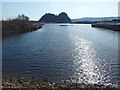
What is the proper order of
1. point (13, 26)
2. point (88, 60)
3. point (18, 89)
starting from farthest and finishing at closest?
point (13, 26)
point (88, 60)
point (18, 89)

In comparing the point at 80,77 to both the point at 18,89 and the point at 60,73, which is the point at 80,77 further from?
the point at 18,89

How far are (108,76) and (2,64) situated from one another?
8.65 m

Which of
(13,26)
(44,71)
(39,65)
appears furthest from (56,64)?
(13,26)

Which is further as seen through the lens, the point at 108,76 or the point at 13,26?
the point at 13,26

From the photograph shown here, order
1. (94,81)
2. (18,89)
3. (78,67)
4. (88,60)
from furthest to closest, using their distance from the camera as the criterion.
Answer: (88,60) < (78,67) < (94,81) < (18,89)

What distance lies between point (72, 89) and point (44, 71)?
6116 mm

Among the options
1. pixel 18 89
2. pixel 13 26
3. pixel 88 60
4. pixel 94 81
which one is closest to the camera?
pixel 18 89

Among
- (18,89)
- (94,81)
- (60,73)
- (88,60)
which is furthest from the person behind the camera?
(88,60)

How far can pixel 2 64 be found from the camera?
2042 cm

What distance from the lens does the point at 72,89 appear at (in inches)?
458

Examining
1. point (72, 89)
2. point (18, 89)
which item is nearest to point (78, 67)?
point (72, 89)

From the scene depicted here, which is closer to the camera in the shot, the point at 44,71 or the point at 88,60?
the point at 44,71

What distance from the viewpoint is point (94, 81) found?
50.1 ft

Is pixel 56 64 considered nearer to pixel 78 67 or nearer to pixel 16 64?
pixel 78 67
